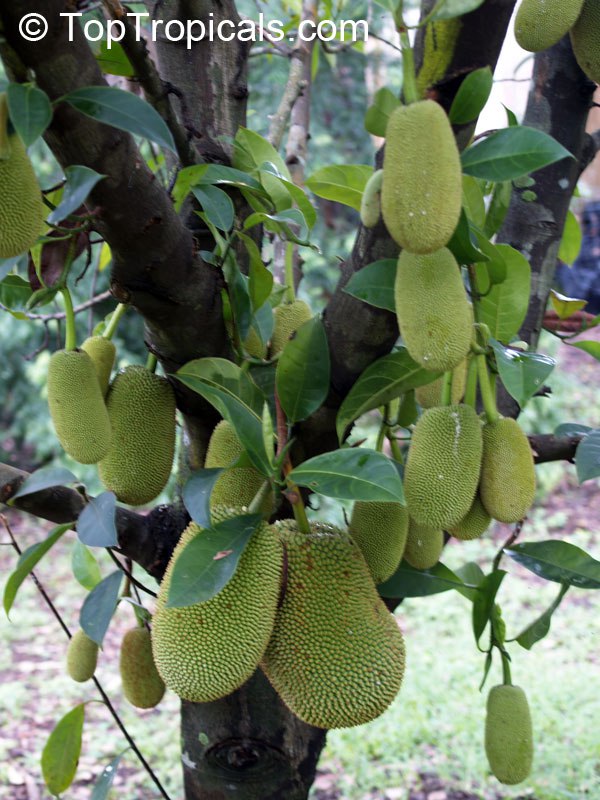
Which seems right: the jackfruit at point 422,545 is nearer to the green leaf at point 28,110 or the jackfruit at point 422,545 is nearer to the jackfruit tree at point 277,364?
the jackfruit tree at point 277,364

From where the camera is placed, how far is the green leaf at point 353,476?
1.71ft

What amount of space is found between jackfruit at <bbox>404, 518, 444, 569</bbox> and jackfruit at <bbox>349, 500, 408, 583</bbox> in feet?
0.13

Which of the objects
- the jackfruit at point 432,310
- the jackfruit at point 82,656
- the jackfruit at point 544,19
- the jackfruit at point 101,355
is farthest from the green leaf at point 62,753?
the jackfruit at point 544,19

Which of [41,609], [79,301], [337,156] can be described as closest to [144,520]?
[41,609]

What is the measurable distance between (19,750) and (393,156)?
6.29 feet

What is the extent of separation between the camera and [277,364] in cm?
66

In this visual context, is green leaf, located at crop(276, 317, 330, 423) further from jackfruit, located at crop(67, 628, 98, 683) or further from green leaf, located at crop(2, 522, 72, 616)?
jackfruit, located at crop(67, 628, 98, 683)


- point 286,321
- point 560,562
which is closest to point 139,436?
point 286,321

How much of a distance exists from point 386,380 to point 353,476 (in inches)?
4.2

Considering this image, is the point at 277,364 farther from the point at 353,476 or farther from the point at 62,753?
the point at 62,753

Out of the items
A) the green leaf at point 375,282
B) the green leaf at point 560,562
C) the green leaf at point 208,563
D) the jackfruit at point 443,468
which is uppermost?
the green leaf at point 375,282

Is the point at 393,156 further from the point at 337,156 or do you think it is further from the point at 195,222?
the point at 337,156

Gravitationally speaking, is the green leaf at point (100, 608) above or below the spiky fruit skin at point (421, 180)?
below

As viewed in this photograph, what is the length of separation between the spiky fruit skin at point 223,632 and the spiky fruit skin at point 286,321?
240 millimetres
